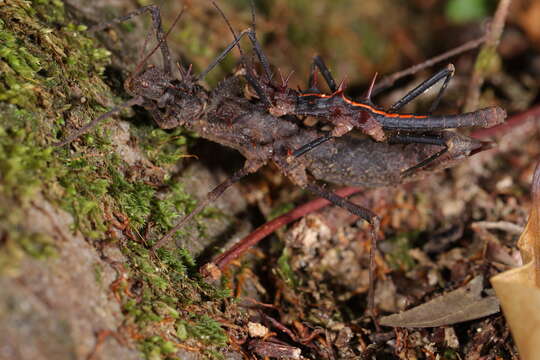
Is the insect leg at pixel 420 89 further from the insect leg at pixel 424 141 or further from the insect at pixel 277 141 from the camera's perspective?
the insect at pixel 277 141

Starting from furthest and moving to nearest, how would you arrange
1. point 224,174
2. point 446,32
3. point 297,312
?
1. point 446,32
2. point 224,174
3. point 297,312

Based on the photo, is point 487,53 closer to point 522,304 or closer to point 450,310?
point 450,310

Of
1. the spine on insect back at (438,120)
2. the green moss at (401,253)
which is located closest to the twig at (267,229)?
the green moss at (401,253)

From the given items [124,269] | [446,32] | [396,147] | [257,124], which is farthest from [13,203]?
[446,32]

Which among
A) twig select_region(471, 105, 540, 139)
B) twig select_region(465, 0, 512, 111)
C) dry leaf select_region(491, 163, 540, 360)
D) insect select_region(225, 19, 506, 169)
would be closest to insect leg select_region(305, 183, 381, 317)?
insect select_region(225, 19, 506, 169)

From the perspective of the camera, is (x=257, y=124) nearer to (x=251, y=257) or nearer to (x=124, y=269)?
(x=251, y=257)

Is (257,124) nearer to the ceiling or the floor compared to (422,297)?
nearer to the ceiling

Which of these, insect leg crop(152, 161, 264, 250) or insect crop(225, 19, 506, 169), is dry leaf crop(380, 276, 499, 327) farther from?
insect leg crop(152, 161, 264, 250)
